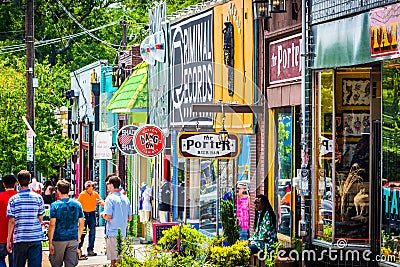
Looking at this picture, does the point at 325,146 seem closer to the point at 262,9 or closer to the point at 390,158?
the point at 390,158

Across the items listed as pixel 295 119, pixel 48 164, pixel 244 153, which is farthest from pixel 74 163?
pixel 295 119

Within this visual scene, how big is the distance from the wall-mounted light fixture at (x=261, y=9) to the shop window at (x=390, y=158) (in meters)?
4.15

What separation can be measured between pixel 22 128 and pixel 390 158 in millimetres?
26061

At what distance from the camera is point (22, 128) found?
3712 cm

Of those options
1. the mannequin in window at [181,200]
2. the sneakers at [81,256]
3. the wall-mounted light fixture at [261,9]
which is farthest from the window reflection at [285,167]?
the mannequin in window at [181,200]

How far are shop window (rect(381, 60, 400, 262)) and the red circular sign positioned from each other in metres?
8.91

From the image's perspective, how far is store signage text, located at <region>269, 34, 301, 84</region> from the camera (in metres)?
15.9

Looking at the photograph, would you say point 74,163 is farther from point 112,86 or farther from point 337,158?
point 337,158

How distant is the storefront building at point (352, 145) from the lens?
42.3 feet

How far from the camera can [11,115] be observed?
122 feet

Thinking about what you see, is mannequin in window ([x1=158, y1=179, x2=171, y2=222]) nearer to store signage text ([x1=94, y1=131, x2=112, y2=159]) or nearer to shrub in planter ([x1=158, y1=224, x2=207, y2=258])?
store signage text ([x1=94, y1=131, x2=112, y2=159])

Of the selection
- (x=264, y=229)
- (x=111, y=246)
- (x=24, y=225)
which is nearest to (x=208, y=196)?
(x=111, y=246)

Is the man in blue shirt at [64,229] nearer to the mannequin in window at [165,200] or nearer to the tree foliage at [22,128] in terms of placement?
the mannequin in window at [165,200]

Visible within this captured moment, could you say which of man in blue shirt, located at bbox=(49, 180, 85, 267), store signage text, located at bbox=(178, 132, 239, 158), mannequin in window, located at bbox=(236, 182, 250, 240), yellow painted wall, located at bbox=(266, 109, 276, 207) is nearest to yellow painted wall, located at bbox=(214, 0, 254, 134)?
yellow painted wall, located at bbox=(266, 109, 276, 207)
